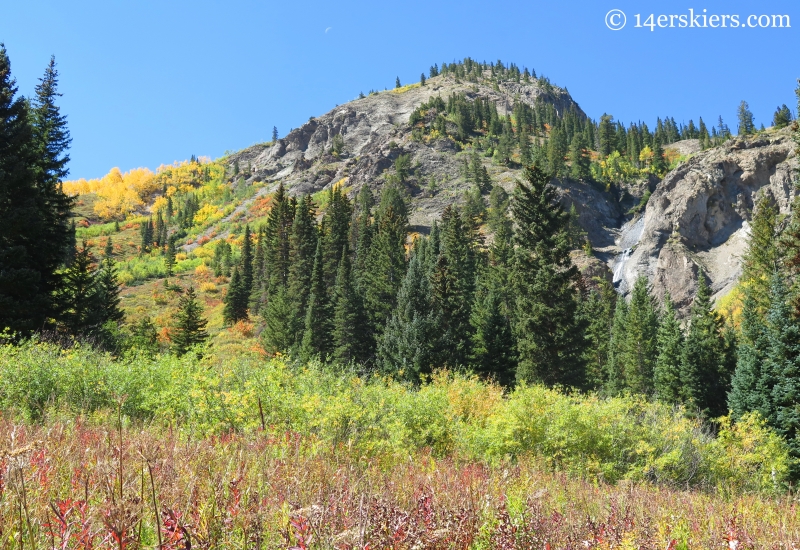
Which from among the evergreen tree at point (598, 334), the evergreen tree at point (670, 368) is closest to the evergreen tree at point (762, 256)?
the evergreen tree at point (670, 368)

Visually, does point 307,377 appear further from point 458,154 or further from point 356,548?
point 458,154

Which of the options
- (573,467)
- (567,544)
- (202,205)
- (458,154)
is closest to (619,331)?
(573,467)

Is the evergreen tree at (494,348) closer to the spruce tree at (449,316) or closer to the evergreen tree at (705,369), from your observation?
the spruce tree at (449,316)

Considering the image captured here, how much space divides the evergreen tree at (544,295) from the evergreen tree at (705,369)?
12671 mm

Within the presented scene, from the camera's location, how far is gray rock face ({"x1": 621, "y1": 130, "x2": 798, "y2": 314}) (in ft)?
292

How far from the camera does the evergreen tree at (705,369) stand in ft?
128

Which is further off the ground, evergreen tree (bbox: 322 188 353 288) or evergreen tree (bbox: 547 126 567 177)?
evergreen tree (bbox: 547 126 567 177)

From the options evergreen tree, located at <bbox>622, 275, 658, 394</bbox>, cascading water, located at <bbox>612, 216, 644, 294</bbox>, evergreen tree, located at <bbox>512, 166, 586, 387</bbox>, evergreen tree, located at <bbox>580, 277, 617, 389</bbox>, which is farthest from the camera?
cascading water, located at <bbox>612, 216, 644, 294</bbox>

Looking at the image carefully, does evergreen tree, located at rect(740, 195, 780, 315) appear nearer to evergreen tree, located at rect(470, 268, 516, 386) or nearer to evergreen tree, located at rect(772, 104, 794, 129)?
evergreen tree, located at rect(470, 268, 516, 386)

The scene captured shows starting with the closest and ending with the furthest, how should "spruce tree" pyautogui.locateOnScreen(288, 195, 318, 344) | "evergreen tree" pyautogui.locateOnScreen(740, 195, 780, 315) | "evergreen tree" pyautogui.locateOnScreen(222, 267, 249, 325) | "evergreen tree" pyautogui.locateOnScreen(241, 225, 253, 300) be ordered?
"evergreen tree" pyautogui.locateOnScreen(740, 195, 780, 315), "spruce tree" pyautogui.locateOnScreen(288, 195, 318, 344), "evergreen tree" pyautogui.locateOnScreen(222, 267, 249, 325), "evergreen tree" pyautogui.locateOnScreen(241, 225, 253, 300)

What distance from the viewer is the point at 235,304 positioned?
6525cm

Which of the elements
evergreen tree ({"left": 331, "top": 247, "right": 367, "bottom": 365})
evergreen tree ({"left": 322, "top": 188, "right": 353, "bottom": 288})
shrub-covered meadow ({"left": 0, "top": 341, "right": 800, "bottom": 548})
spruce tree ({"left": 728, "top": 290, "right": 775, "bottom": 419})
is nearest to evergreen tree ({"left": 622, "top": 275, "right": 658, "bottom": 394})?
spruce tree ({"left": 728, "top": 290, "right": 775, "bottom": 419})

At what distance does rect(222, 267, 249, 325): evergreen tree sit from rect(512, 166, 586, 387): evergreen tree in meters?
44.3

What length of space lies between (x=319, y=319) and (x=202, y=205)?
420 ft
